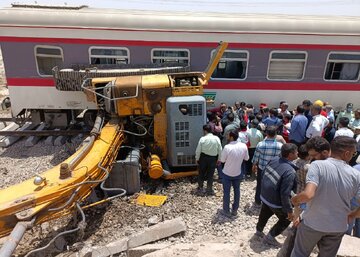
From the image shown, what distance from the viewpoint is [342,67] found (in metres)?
8.51

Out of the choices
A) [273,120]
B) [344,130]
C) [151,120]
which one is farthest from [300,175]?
[151,120]

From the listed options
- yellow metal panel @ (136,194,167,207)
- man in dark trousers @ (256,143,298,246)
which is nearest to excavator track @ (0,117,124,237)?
yellow metal panel @ (136,194,167,207)

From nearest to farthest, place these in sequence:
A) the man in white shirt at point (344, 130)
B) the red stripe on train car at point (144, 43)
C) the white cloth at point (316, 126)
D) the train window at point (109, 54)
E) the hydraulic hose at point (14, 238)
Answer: the hydraulic hose at point (14, 238) → the man in white shirt at point (344, 130) → the white cloth at point (316, 126) → the red stripe on train car at point (144, 43) → the train window at point (109, 54)

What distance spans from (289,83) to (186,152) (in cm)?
391

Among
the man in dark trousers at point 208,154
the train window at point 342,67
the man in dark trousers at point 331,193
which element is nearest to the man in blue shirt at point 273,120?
the man in dark trousers at point 208,154

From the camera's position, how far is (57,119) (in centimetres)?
866

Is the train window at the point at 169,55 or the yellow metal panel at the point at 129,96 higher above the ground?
the train window at the point at 169,55

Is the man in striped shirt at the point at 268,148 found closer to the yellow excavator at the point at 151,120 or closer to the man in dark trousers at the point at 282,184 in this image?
the man in dark trousers at the point at 282,184

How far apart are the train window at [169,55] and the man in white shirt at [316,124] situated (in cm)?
336

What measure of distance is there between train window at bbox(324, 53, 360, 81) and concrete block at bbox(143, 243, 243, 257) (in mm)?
6349

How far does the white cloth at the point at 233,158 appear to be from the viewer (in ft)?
15.8

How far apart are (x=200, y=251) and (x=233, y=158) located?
5.11 feet

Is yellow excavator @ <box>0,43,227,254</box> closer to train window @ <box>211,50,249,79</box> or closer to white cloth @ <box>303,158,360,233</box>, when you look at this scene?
train window @ <box>211,50,249,79</box>

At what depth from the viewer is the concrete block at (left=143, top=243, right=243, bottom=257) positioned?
3713 millimetres
